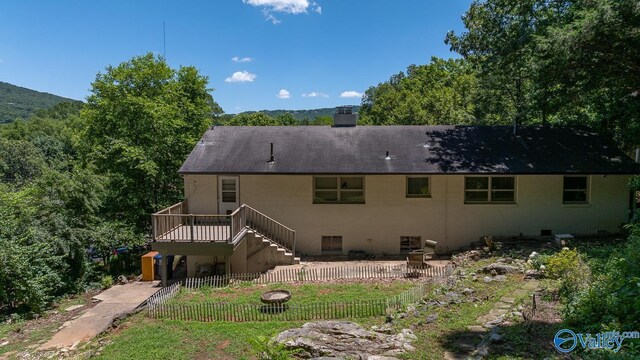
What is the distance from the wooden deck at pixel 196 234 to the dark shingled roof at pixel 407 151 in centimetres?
249

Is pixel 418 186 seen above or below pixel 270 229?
above

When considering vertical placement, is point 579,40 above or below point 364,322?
above

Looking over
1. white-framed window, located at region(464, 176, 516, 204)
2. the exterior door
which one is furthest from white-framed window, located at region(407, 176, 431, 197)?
the exterior door

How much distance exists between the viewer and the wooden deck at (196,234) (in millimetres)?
13781

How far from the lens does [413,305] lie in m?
10.1

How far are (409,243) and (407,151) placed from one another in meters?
4.11

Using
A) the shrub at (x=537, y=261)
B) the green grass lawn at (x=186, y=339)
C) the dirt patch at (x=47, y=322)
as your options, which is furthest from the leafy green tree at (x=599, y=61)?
the dirt patch at (x=47, y=322)

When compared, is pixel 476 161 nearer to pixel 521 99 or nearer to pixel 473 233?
pixel 473 233

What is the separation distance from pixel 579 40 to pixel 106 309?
18523 mm

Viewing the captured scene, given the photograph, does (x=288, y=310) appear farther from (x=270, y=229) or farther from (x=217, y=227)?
(x=270, y=229)

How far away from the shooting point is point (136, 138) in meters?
20.6

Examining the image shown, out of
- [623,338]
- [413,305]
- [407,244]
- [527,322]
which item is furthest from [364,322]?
[407,244]

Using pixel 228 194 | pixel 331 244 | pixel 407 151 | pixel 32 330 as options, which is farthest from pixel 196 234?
pixel 407 151

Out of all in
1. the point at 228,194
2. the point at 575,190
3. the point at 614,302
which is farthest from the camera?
the point at 228,194
